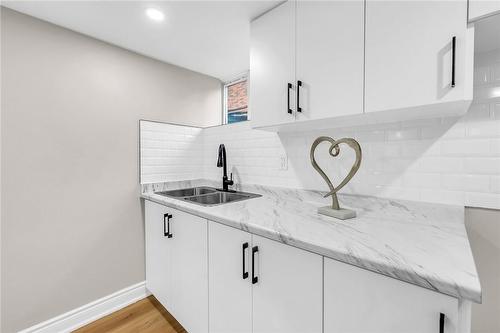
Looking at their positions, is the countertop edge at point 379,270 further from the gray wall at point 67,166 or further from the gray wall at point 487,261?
the gray wall at point 67,166

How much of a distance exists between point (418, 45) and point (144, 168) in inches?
83.0

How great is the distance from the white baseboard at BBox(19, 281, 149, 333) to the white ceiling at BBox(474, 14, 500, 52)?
109 inches

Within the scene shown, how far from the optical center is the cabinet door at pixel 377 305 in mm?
572

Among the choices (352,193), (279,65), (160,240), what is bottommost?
(160,240)

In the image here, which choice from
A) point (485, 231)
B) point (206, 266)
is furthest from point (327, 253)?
point (485, 231)

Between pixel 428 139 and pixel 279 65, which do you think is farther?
pixel 279 65

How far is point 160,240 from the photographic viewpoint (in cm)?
175

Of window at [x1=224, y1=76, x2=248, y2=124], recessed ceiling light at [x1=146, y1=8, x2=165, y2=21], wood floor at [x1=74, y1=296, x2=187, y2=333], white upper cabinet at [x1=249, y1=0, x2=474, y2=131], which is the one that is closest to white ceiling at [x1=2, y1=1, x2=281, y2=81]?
recessed ceiling light at [x1=146, y1=8, x2=165, y2=21]

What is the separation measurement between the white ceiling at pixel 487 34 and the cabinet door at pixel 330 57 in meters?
0.42

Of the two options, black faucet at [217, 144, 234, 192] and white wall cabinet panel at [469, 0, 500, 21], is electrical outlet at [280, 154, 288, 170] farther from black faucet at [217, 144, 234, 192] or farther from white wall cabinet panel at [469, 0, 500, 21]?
white wall cabinet panel at [469, 0, 500, 21]

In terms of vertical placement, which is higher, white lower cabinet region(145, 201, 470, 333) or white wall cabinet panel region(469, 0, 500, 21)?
white wall cabinet panel region(469, 0, 500, 21)

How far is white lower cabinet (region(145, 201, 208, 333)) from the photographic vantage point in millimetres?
1318

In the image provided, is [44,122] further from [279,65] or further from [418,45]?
[418,45]

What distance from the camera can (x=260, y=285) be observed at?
0.99m
